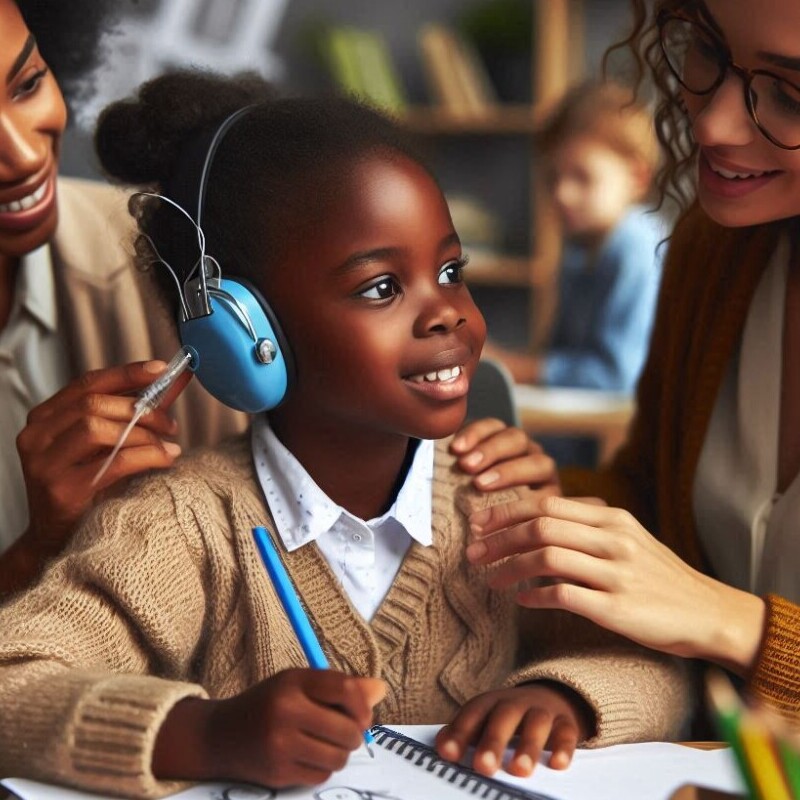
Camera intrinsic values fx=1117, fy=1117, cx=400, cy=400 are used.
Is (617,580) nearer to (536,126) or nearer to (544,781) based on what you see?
(544,781)

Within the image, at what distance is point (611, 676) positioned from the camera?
2.74 feet

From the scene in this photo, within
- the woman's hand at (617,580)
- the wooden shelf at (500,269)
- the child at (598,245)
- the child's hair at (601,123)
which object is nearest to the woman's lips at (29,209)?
the woman's hand at (617,580)

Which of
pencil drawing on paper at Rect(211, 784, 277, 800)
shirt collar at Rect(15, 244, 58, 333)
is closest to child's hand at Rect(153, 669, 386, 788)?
pencil drawing on paper at Rect(211, 784, 277, 800)

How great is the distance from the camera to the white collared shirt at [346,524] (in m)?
0.89

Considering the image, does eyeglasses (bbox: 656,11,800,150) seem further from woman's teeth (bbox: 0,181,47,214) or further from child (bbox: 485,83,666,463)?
child (bbox: 485,83,666,463)

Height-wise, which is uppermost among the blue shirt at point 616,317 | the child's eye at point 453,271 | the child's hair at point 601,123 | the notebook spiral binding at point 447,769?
the child's eye at point 453,271

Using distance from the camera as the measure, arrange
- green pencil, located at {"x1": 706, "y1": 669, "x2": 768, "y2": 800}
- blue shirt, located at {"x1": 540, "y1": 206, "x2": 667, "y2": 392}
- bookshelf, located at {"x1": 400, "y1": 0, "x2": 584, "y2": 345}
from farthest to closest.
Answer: bookshelf, located at {"x1": 400, "y1": 0, "x2": 584, "y2": 345}, blue shirt, located at {"x1": 540, "y1": 206, "x2": 667, "y2": 392}, green pencil, located at {"x1": 706, "y1": 669, "x2": 768, "y2": 800}

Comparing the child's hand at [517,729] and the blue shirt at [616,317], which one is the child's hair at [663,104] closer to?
the child's hand at [517,729]

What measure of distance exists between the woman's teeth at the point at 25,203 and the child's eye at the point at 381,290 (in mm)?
389

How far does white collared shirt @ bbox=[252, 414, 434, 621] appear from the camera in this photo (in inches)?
35.0

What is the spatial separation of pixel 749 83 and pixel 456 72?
3.22 metres

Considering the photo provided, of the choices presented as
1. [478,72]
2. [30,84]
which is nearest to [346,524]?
[30,84]

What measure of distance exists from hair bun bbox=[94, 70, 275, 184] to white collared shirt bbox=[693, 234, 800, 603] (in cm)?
51

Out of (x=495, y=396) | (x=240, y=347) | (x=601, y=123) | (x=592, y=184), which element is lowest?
(x=592, y=184)
